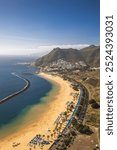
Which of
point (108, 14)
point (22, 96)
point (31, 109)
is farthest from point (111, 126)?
point (22, 96)

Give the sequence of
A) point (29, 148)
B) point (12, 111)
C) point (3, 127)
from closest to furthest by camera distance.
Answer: point (29, 148) < point (3, 127) < point (12, 111)

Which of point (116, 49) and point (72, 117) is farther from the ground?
point (116, 49)

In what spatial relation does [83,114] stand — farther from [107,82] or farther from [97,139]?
[107,82]

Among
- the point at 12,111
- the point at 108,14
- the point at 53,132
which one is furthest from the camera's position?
the point at 12,111

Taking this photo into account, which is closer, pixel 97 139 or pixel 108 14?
pixel 108 14

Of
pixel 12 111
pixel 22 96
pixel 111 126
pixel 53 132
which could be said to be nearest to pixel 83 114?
pixel 53 132

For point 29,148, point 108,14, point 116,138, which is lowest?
point 29,148

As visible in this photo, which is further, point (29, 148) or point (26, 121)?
point (26, 121)

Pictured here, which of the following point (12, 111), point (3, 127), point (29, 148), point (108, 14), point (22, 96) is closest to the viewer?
point (108, 14)

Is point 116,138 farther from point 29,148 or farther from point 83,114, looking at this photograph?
point 83,114
